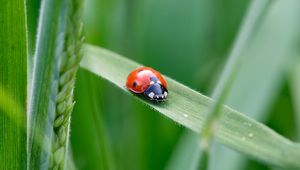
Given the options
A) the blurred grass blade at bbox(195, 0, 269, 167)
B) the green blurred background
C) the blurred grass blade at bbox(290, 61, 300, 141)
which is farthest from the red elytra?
the blurred grass blade at bbox(290, 61, 300, 141)

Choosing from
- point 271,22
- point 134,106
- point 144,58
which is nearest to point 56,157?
point 134,106

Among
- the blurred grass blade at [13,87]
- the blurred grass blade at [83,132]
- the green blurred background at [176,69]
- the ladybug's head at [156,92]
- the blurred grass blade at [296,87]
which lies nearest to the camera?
the blurred grass blade at [13,87]

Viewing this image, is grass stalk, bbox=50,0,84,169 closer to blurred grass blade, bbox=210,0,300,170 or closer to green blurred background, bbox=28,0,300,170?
green blurred background, bbox=28,0,300,170

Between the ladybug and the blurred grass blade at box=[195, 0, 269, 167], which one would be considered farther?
the ladybug

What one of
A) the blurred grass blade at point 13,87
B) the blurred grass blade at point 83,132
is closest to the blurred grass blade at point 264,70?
the blurred grass blade at point 83,132

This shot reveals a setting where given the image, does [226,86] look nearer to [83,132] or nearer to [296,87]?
[83,132]

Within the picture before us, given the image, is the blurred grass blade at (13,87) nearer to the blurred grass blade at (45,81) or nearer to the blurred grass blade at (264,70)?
the blurred grass blade at (45,81)
